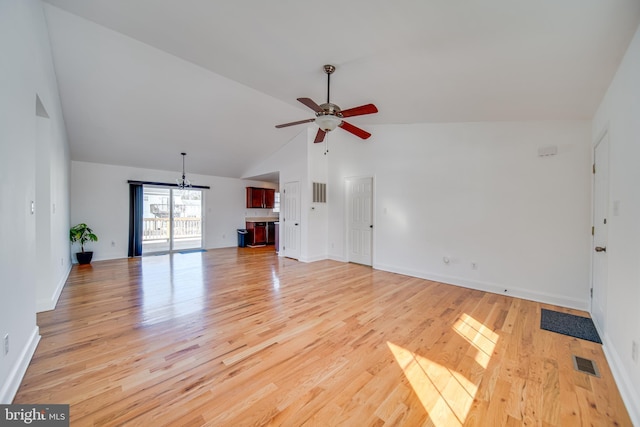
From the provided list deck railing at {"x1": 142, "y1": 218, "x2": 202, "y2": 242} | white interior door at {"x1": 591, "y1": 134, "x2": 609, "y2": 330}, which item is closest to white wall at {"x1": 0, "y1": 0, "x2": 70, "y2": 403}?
white interior door at {"x1": 591, "y1": 134, "x2": 609, "y2": 330}

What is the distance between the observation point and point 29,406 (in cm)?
159

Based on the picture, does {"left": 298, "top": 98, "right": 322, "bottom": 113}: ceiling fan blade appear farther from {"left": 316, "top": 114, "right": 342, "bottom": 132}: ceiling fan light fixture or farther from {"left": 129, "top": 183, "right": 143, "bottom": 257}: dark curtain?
{"left": 129, "top": 183, "right": 143, "bottom": 257}: dark curtain

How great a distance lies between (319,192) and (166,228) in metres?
4.89

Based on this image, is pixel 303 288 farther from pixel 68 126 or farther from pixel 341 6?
pixel 68 126

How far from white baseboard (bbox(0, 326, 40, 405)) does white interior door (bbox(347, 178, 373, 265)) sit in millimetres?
5037

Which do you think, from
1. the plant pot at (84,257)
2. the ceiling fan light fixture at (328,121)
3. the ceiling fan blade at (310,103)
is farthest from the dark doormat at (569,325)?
the plant pot at (84,257)

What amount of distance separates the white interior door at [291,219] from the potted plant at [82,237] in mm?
4377

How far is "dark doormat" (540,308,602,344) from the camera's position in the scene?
262 centimetres

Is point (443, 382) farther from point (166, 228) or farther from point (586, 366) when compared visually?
point (166, 228)

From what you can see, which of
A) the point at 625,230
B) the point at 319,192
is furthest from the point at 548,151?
the point at 319,192

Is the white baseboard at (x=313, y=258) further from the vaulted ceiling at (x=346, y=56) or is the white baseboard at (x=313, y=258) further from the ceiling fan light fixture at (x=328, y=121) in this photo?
the ceiling fan light fixture at (x=328, y=121)

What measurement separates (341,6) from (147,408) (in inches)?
125

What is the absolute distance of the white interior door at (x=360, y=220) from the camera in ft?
18.6

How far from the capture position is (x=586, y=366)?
210cm
